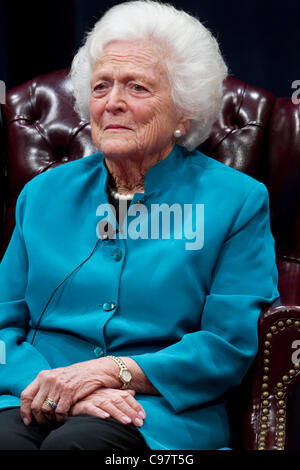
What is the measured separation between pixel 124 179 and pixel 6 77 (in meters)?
1.20

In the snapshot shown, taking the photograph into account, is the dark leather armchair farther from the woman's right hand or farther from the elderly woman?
the woman's right hand

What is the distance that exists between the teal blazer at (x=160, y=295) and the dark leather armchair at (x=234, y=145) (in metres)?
0.10

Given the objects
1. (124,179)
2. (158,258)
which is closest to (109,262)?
(158,258)

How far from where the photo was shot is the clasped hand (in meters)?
1.41

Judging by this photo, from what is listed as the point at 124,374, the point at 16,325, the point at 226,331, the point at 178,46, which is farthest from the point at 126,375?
the point at 178,46

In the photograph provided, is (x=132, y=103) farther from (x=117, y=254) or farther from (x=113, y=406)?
(x=113, y=406)

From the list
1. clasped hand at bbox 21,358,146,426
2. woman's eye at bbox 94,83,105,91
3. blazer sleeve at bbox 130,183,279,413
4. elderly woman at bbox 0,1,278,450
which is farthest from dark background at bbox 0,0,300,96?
clasped hand at bbox 21,358,146,426

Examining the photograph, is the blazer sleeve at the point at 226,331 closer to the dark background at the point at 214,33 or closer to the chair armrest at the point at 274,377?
the chair armrest at the point at 274,377

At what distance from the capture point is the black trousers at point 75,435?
1307mm

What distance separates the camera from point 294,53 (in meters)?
2.53

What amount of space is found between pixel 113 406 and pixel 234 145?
91 centimetres

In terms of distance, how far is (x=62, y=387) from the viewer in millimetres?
1430

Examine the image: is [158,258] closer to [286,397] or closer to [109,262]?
[109,262]
